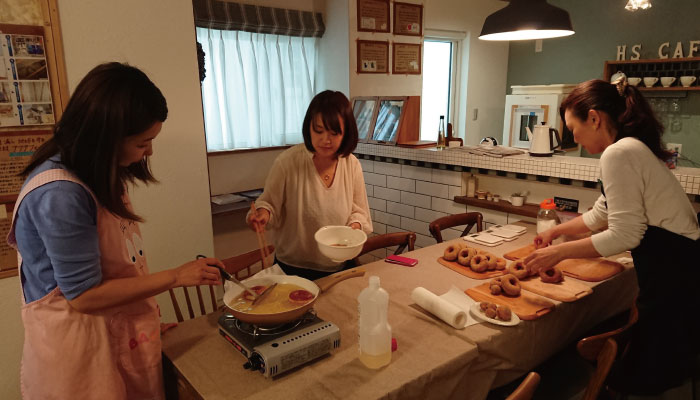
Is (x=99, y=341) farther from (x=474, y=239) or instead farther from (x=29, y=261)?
(x=474, y=239)

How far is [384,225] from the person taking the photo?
355cm

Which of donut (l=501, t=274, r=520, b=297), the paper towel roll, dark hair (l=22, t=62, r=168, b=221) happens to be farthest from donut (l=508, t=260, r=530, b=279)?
dark hair (l=22, t=62, r=168, b=221)

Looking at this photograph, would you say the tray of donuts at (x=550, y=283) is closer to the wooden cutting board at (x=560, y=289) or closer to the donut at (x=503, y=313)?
the wooden cutting board at (x=560, y=289)

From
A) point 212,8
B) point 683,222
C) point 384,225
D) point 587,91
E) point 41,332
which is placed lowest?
point 384,225

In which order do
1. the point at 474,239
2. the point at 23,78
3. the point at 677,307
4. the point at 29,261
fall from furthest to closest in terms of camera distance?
the point at 474,239, the point at 23,78, the point at 677,307, the point at 29,261

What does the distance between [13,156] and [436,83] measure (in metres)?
4.37

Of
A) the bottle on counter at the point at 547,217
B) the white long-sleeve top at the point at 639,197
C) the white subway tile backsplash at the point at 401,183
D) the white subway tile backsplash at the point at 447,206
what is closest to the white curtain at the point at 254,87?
the white subway tile backsplash at the point at 401,183

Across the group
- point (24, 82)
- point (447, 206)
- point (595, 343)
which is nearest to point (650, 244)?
point (595, 343)

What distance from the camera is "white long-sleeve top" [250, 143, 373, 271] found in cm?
204

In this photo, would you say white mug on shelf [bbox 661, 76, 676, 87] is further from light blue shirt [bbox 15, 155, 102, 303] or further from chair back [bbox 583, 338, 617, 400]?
light blue shirt [bbox 15, 155, 102, 303]

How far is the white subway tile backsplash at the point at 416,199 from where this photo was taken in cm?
319

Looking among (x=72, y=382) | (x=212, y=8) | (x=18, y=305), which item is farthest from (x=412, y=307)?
(x=212, y=8)

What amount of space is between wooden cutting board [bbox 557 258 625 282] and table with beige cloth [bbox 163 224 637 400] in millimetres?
36

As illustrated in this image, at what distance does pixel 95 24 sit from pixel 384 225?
2300mm
